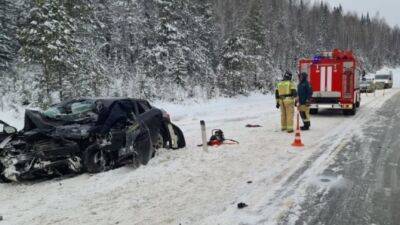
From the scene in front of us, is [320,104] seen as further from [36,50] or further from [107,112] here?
[36,50]

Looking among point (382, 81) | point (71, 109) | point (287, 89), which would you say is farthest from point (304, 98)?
point (382, 81)

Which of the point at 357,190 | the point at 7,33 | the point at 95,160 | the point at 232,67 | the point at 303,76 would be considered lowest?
the point at 357,190

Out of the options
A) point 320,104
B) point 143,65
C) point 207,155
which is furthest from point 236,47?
point 207,155

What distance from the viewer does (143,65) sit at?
32469 millimetres

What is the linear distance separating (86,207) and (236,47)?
92.3 ft

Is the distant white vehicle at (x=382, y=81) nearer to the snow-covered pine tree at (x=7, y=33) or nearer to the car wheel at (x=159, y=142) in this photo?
the snow-covered pine tree at (x=7, y=33)

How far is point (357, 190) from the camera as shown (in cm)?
680

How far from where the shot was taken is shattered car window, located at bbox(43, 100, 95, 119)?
8898 mm

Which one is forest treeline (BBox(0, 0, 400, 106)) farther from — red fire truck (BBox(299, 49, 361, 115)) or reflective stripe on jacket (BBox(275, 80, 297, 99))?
reflective stripe on jacket (BBox(275, 80, 297, 99))

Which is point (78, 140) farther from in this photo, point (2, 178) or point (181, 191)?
point (181, 191)

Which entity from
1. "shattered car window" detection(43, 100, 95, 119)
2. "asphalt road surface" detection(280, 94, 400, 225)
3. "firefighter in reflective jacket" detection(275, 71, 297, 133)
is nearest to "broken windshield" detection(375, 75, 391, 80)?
"firefighter in reflective jacket" detection(275, 71, 297, 133)

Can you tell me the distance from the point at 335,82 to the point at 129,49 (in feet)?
94.1

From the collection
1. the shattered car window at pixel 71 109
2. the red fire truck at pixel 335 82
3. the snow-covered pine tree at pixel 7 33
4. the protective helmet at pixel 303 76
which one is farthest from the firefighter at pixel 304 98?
the snow-covered pine tree at pixel 7 33

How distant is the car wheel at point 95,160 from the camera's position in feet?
26.4
